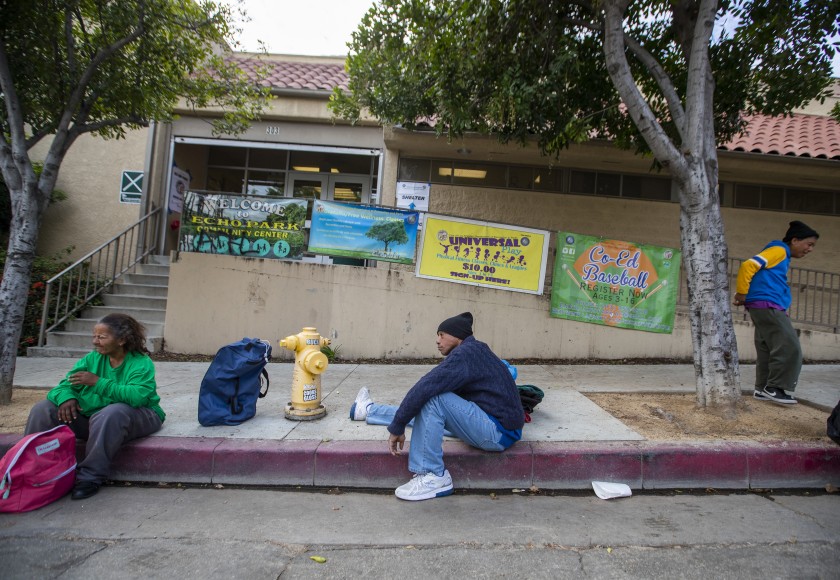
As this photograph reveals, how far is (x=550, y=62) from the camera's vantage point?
5.80 metres

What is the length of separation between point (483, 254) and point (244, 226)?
3.75 meters

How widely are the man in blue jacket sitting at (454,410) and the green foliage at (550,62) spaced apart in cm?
313

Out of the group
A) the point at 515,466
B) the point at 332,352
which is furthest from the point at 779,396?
the point at 332,352

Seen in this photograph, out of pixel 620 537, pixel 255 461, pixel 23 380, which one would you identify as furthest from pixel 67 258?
pixel 620 537

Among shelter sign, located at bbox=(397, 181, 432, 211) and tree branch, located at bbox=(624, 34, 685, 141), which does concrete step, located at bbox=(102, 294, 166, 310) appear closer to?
shelter sign, located at bbox=(397, 181, 432, 211)

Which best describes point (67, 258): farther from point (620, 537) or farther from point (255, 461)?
point (620, 537)

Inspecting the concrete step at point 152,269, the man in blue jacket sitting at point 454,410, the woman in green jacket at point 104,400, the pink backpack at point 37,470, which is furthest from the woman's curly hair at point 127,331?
the concrete step at point 152,269

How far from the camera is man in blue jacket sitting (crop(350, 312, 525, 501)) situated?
321 centimetres

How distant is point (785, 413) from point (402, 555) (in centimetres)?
393

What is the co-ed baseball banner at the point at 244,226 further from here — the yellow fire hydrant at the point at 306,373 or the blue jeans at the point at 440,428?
the blue jeans at the point at 440,428

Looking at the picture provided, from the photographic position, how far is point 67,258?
9742 millimetres

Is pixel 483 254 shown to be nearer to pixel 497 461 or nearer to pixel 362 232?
pixel 362 232

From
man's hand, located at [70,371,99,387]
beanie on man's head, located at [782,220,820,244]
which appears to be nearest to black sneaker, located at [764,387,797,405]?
beanie on man's head, located at [782,220,820,244]

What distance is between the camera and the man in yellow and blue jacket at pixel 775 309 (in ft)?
15.0
